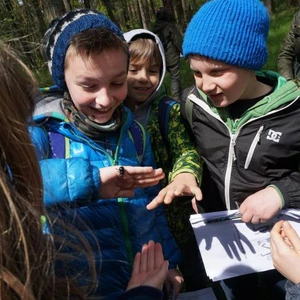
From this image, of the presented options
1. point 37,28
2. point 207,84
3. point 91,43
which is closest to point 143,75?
point 207,84

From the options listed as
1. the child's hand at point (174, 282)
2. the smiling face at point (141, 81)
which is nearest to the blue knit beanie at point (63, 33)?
the smiling face at point (141, 81)

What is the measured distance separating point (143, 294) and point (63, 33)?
109 centimetres

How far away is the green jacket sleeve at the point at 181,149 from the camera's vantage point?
1.76 meters

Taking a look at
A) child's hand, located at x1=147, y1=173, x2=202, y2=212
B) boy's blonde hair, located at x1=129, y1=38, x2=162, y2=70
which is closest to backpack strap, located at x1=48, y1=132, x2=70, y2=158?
child's hand, located at x1=147, y1=173, x2=202, y2=212

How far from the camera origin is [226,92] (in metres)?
1.70

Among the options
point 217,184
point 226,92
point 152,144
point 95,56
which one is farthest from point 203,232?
point 95,56

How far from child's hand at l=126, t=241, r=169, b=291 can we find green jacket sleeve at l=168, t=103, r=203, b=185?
0.49 metres

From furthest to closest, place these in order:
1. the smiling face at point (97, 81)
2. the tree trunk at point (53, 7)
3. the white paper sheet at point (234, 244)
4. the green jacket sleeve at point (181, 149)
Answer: the tree trunk at point (53, 7) → the green jacket sleeve at point (181, 149) → the white paper sheet at point (234, 244) → the smiling face at point (97, 81)

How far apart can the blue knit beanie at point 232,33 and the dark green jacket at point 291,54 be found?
159 cm

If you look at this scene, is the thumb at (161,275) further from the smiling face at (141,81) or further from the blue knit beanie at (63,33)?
the smiling face at (141,81)

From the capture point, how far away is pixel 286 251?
1.38 metres

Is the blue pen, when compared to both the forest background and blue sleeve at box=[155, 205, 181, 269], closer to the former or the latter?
blue sleeve at box=[155, 205, 181, 269]

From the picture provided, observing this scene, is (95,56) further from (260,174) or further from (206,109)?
(260,174)

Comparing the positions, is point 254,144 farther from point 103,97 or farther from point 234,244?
point 103,97
